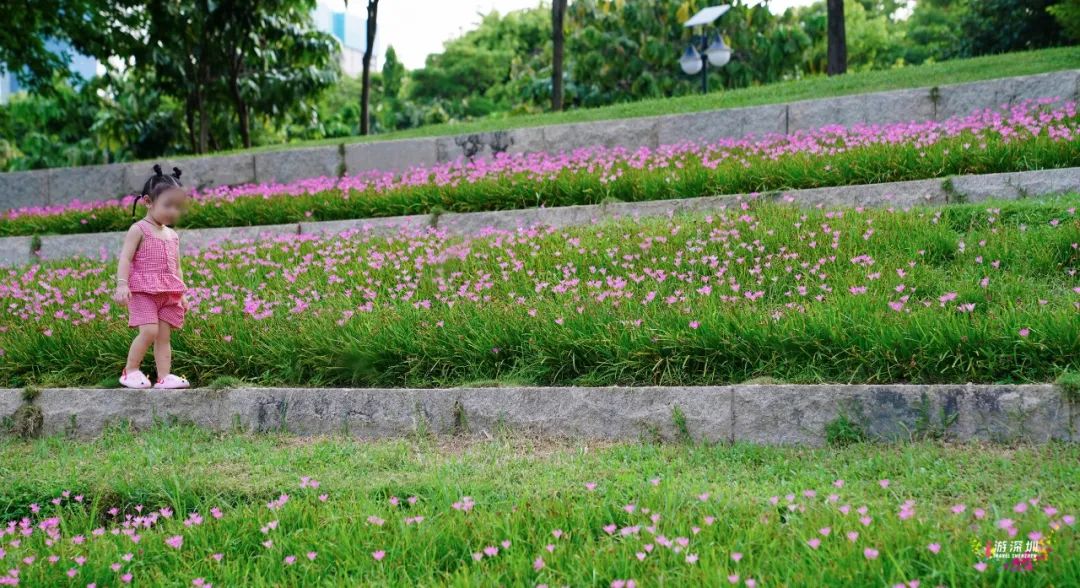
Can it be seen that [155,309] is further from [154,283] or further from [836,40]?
[836,40]

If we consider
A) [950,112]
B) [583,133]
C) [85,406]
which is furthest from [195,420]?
[950,112]

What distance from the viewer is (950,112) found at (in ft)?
30.9

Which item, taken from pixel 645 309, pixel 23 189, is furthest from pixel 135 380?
pixel 23 189

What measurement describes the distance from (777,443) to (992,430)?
82 cm

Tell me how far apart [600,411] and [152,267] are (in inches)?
107

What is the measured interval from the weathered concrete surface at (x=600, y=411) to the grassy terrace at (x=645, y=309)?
23 cm

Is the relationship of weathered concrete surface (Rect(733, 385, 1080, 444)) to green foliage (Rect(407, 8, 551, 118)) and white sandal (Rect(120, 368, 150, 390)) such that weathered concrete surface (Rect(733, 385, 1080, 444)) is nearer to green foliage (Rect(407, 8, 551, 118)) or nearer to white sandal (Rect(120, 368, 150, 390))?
white sandal (Rect(120, 368, 150, 390))

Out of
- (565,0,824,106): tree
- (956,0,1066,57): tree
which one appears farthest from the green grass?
(565,0,824,106): tree

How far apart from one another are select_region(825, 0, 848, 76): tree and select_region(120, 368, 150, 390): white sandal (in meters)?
13.5

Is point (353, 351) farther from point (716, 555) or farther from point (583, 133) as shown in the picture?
point (583, 133)

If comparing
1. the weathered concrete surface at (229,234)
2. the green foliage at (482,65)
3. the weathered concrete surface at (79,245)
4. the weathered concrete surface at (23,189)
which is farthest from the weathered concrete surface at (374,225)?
the green foliage at (482,65)

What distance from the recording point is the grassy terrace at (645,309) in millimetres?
4180

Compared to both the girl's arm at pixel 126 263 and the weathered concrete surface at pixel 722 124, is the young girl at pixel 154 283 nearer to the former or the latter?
the girl's arm at pixel 126 263

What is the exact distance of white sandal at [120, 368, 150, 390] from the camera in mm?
5098
